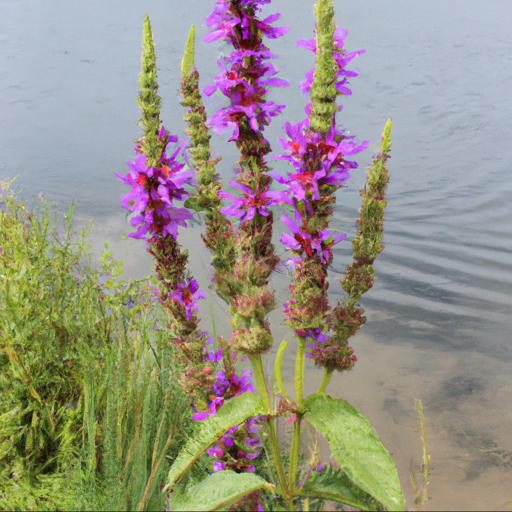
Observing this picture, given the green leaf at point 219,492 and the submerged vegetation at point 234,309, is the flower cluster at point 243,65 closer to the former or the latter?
the submerged vegetation at point 234,309

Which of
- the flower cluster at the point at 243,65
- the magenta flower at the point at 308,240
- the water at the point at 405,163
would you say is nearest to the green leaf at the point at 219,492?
the magenta flower at the point at 308,240

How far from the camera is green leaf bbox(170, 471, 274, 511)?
1.71 meters

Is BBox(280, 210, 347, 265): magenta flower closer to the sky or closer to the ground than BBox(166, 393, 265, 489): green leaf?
closer to the sky

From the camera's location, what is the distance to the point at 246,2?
1580mm

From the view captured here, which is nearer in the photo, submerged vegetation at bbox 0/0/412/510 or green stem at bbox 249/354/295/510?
submerged vegetation at bbox 0/0/412/510

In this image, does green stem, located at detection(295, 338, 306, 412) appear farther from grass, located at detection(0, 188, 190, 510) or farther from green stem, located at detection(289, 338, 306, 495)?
grass, located at detection(0, 188, 190, 510)

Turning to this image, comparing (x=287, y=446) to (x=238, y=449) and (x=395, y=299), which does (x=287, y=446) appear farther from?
(x=395, y=299)

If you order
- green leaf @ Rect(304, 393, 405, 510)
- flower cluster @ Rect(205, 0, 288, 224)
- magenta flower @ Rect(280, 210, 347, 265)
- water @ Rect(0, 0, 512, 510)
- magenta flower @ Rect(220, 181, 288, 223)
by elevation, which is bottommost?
water @ Rect(0, 0, 512, 510)

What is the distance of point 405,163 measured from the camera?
25.0 ft

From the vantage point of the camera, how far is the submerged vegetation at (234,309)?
1598 millimetres

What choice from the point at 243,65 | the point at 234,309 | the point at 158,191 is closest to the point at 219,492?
the point at 234,309

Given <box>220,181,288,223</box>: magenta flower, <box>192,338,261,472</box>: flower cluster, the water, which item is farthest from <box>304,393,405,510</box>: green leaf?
the water

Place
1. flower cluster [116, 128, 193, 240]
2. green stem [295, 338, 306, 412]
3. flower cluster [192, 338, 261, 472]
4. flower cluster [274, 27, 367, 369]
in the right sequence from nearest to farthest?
flower cluster [274, 27, 367, 369]
flower cluster [116, 128, 193, 240]
green stem [295, 338, 306, 412]
flower cluster [192, 338, 261, 472]

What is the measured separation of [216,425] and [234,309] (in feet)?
1.46
